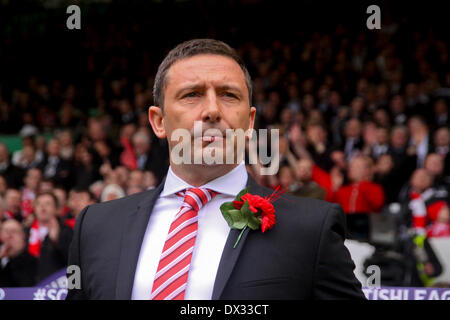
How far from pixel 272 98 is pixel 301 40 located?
2862mm

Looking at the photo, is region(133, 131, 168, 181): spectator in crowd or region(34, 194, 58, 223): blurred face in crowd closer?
region(34, 194, 58, 223): blurred face in crowd

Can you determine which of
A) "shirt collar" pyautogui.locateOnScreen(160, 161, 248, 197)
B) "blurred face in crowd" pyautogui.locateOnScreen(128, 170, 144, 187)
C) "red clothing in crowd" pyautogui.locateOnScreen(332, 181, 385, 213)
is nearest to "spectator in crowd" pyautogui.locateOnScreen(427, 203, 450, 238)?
"red clothing in crowd" pyautogui.locateOnScreen(332, 181, 385, 213)

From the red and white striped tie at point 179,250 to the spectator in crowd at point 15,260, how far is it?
3852 mm

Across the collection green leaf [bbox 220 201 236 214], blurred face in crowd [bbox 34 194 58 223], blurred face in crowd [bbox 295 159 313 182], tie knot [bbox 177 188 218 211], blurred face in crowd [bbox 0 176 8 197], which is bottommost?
blurred face in crowd [bbox 34 194 58 223]

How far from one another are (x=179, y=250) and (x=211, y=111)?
1.39 feet

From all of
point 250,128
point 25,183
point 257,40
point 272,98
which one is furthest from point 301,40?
point 250,128

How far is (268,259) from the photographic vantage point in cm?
186

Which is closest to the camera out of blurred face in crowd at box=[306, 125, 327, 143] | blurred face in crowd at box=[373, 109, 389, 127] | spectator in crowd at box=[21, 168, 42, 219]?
spectator in crowd at box=[21, 168, 42, 219]

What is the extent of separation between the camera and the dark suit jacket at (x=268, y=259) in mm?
1827

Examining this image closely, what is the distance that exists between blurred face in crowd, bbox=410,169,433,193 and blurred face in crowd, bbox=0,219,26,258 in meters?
4.14

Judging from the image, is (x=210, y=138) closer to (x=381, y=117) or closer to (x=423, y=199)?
(x=423, y=199)

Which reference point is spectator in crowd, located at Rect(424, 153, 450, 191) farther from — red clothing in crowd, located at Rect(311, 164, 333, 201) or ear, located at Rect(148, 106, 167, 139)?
ear, located at Rect(148, 106, 167, 139)

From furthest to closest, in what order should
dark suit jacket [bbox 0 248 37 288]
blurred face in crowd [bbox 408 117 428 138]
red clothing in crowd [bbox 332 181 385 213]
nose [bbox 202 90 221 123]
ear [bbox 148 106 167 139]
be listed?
blurred face in crowd [bbox 408 117 428 138] → red clothing in crowd [bbox 332 181 385 213] → dark suit jacket [bbox 0 248 37 288] → ear [bbox 148 106 167 139] → nose [bbox 202 90 221 123]

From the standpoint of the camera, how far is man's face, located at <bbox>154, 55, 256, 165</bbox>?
1938mm
